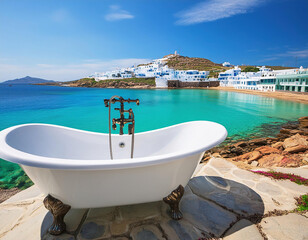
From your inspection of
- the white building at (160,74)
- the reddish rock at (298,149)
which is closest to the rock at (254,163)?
the reddish rock at (298,149)

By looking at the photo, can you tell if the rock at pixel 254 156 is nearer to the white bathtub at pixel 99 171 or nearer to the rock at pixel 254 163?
the rock at pixel 254 163

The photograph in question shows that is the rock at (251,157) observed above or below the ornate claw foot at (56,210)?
below

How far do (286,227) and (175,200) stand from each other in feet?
2.48

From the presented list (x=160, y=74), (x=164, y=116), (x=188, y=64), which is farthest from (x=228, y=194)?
(x=188, y=64)

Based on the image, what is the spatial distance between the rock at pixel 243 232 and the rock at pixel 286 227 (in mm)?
61

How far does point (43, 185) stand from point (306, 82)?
858 inches

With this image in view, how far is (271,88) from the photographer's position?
65.8 feet

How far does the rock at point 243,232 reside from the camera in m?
1.11

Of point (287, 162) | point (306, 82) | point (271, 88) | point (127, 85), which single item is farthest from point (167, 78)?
point (287, 162)

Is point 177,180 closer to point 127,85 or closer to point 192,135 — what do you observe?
point 192,135

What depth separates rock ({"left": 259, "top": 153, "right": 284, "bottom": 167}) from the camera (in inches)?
100

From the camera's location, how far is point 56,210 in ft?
3.63

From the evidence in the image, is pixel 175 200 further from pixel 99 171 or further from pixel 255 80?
pixel 255 80

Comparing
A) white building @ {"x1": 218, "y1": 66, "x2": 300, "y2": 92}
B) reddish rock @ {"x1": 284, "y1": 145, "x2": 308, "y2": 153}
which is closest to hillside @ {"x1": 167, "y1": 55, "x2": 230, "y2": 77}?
white building @ {"x1": 218, "y1": 66, "x2": 300, "y2": 92}
